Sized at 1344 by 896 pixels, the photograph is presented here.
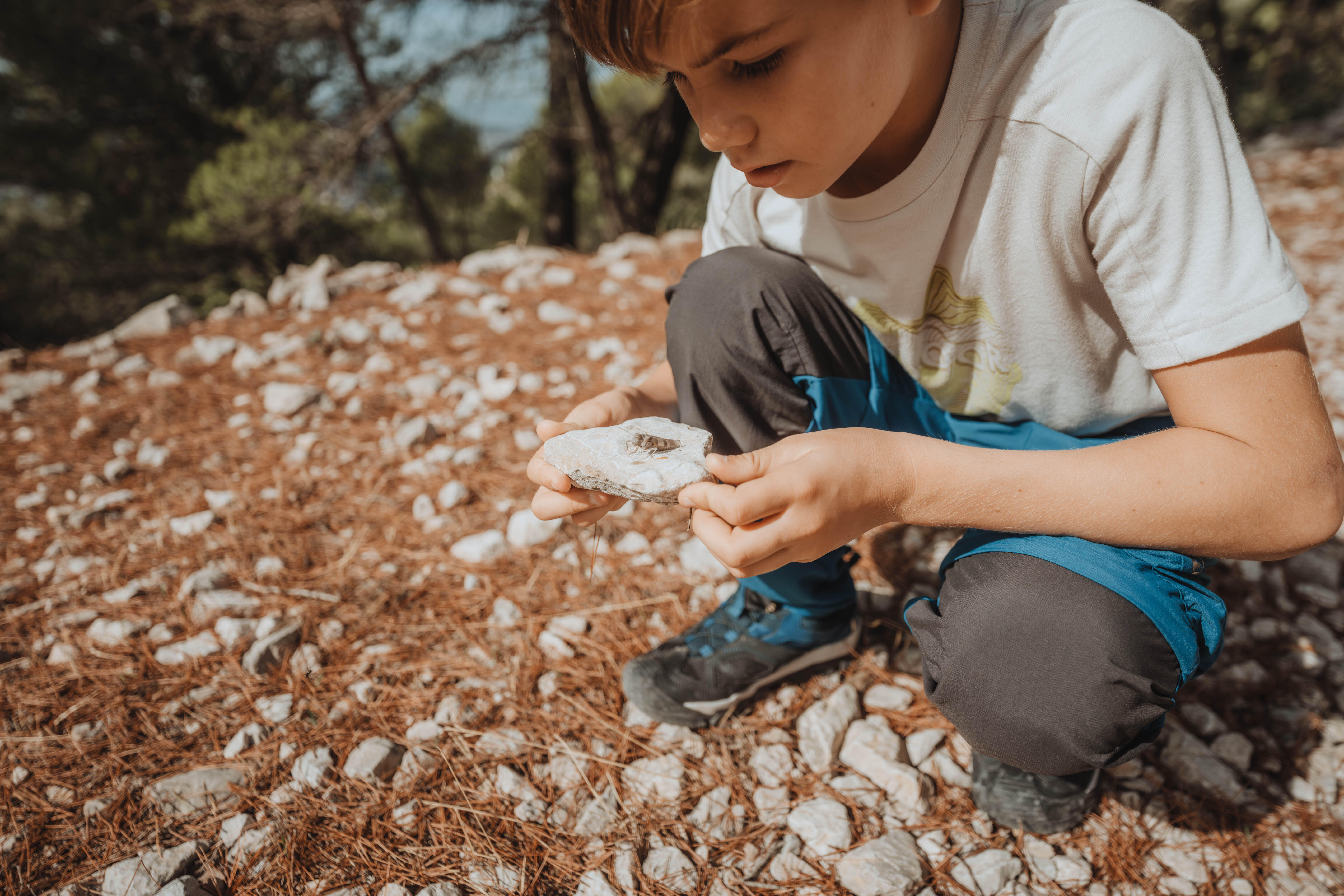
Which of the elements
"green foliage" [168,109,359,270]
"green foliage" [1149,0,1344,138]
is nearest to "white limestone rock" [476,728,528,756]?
"green foliage" [168,109,359,270]

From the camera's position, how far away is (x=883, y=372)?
160 centimetres

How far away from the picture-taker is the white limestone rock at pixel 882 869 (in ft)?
4.25

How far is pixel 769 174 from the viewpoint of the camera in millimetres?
1191

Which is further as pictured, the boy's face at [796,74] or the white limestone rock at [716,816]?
the white limestone rock at [716,816]

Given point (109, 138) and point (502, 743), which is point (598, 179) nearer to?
point (109, 138)

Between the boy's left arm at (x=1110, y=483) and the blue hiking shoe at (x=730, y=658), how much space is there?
22.4 inches

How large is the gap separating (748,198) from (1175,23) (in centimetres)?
87

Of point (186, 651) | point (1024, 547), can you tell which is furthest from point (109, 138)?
point (1024, 547)

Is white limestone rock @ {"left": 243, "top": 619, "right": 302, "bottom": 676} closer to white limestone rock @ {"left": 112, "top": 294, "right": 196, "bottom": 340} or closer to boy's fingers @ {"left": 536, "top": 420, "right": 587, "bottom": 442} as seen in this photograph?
boy's fingers @ {"left": 536, "top": 420, "right": 587, "bottom": 442}

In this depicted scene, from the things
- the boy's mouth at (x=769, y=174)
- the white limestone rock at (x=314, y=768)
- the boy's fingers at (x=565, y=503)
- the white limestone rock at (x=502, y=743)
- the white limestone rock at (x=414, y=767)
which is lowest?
the white limestone rock at (x=502, y=743)

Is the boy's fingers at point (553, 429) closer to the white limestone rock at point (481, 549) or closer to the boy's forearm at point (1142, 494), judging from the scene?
the boy's forearm at point (1142, 494)

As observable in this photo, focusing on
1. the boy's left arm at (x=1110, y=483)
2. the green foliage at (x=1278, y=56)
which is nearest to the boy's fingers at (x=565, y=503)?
the boy's left arm at (x=1110, y=483)

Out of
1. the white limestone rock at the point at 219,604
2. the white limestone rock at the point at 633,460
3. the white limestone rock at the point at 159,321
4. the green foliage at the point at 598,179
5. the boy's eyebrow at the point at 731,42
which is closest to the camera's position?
the boy's eyebrow at the point at 731,42

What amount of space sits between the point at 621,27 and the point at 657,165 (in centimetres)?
627
